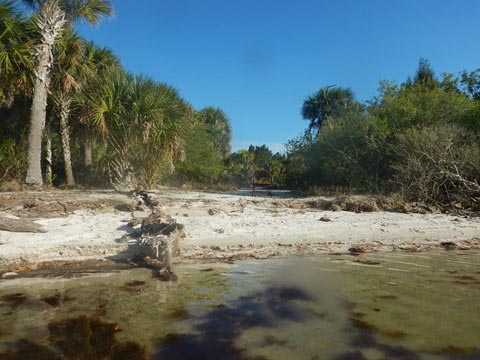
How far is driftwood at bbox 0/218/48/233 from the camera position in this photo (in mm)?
7242

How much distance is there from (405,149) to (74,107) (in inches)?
489

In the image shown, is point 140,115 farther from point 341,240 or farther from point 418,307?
point 418,307

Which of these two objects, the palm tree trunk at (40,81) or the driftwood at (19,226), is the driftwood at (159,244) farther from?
the palm tree trunk at (40,81)

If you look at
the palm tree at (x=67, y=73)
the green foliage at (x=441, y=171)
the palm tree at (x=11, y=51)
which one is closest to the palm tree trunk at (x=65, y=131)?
the palm tree at (x=67, y=73)

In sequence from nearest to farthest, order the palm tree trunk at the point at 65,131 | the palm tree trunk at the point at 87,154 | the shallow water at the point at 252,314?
the shallow water at the point at 252,314, the palm tree trunk at the point at 65,131, the palm tree trunk at the point at 87,154

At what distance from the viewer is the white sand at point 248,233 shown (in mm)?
7016

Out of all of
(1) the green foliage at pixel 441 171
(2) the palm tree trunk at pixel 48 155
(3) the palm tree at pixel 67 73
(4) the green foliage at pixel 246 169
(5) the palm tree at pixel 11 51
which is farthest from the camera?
(4) the green foliage at pixel 246 169

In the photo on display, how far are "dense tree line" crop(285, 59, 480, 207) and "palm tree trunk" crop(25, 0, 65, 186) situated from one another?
11.5m

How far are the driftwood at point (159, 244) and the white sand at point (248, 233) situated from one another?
35 centimetres

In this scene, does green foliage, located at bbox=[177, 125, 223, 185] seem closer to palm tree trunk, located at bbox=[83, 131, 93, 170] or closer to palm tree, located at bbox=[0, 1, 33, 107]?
palm tree trunk, located at bbox=[83, 131, 93, 170]

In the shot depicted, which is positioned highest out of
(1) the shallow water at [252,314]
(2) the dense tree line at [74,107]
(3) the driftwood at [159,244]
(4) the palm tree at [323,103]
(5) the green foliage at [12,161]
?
(4) the palm tree at [323,103]

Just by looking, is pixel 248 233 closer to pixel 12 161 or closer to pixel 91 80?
pixel 91 80

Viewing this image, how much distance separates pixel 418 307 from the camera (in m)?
4.57

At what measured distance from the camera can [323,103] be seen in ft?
99.8
